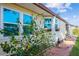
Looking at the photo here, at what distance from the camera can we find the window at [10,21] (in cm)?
662

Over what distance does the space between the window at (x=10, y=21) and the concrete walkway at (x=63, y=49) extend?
1306mm

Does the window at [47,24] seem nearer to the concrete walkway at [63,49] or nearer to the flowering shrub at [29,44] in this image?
the flowering shrub at [29,44]

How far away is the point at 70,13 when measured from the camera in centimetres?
719

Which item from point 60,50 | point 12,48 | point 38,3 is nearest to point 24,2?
point 38,3

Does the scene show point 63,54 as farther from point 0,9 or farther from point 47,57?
point 0,9

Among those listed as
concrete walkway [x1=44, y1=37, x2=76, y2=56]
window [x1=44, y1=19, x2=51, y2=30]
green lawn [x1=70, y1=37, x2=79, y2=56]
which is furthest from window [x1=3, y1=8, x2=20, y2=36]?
green lawn [x1=70, y1=37, x2=79, y2=56]

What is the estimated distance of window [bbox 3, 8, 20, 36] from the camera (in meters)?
6.62

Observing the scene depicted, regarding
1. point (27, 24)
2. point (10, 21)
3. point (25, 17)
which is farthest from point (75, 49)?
point (10, 21)

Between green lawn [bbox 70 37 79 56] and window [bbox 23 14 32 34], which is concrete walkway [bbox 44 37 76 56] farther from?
window [bbox 23 14 32 34]

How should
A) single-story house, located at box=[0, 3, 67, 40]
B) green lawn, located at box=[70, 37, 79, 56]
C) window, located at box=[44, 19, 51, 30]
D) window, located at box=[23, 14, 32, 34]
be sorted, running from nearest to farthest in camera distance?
single-story house, located at box=[0, 3, 67, 40], window, located at box=[23, 14, 32, 34], green lawn, located at box=[70, 37, 79, 56], window, located at box=[44, 19, 51, 30]

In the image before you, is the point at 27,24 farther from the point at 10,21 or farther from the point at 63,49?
the point at 63,49

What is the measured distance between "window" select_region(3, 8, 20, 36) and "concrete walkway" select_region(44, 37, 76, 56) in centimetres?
131

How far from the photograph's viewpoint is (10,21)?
688cm

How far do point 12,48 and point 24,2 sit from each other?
4.77 ft
